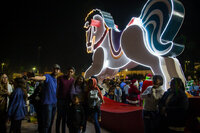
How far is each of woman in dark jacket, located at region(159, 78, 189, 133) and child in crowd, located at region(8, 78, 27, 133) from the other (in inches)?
127

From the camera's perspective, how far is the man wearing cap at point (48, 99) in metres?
3.77

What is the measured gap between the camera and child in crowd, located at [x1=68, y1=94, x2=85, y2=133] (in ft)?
12.8

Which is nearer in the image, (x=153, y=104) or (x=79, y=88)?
(x=153, y=104)

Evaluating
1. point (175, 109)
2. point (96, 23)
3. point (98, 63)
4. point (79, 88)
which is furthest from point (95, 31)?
point (175, 109)

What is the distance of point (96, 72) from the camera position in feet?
39.8

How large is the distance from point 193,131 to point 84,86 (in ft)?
8.66

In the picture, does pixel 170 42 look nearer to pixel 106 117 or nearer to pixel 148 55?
pixel 148 55

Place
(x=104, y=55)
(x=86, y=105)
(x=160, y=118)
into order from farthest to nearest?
(x=104, y=55), (x=86, y=105), (x=160, y=118)

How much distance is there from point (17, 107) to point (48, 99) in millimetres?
858

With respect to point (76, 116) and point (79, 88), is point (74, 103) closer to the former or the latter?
point (76, 116)

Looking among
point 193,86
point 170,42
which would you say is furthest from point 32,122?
point 193,86

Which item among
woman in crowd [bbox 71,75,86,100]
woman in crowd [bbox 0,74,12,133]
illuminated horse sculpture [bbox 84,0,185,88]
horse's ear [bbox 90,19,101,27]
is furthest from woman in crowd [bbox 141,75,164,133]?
horse's ear [bbox 90,19,101,27]

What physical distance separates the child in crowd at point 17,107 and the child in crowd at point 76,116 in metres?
1.20

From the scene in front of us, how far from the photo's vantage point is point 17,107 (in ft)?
13.3
